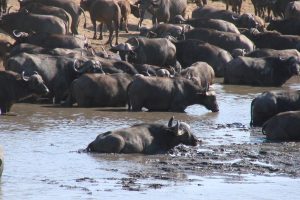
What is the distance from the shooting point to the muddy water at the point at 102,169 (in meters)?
13.2

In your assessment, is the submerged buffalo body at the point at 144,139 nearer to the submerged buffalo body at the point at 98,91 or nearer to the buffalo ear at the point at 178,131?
the buffalo ear at the point at 178,131

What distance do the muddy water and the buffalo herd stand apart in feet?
1.63

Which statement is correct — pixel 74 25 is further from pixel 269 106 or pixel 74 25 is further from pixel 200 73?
pixel 269 106

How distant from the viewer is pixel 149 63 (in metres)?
26.6

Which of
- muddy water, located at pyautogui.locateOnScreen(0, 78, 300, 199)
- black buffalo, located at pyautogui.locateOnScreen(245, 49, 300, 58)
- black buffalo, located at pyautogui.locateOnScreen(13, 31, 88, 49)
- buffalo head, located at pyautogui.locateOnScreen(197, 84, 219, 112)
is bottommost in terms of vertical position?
muddy water, located at pyautogui.locateOnScreen(0, 78, 300, 199)

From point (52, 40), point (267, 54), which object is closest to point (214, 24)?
point (267, 54)

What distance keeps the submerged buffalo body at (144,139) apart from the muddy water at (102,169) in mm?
166

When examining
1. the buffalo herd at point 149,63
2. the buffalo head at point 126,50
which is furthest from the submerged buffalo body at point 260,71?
the buffalo head at point 126,50

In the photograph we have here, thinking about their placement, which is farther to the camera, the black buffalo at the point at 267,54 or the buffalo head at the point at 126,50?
the black buffalo at the point at 267,54

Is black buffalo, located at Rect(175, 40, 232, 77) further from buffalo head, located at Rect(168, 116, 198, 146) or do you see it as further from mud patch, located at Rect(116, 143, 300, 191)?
buffalo head, located at Rect(168, 116, 198, 146)

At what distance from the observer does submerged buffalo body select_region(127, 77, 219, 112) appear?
20172 mm

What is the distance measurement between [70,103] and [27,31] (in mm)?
7285

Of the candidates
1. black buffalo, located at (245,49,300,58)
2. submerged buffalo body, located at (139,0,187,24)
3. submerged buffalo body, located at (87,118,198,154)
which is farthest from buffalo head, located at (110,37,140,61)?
submerged buffalo body, located at (87,118,198,154)

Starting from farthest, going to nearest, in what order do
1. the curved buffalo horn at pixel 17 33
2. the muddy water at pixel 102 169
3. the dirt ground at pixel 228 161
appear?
1. the curved buffalo horn at pixel 17 33
2. the dirt ground at pixel 228 161
3. the muddy water at pixel 102 169
